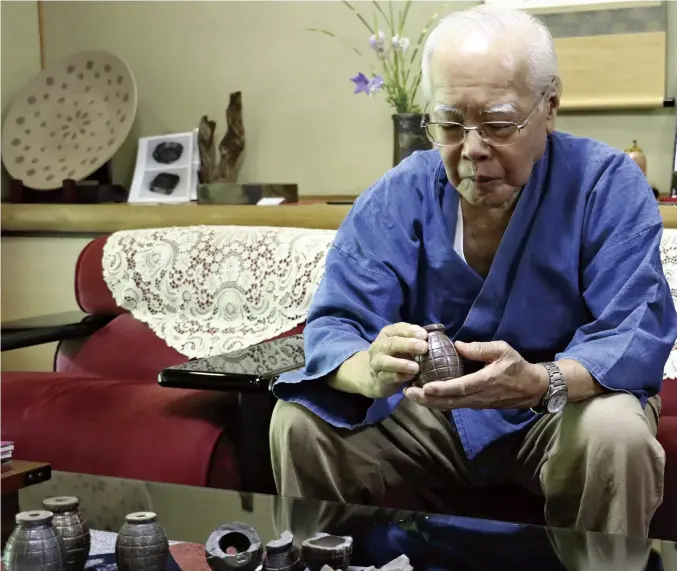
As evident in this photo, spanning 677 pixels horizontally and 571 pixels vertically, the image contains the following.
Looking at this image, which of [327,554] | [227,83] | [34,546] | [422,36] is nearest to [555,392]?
[327,554]

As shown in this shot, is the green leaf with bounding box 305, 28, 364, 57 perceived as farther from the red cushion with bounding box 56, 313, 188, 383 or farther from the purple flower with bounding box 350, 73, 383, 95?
the red cushion with bounding box 56, 313, 188, 383

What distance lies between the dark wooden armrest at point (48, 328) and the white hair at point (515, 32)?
1337 mm

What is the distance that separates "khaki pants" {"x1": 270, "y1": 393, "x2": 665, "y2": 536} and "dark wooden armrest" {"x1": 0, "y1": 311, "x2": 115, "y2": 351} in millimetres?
978

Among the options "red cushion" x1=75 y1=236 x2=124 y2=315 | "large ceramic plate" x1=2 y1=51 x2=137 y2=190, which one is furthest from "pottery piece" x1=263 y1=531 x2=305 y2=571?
"large ceramic plate" x1=2 y1=51 x2=137 y2=190

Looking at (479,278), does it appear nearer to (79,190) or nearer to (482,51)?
(482,51)

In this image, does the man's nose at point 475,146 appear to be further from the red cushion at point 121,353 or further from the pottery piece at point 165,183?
the pottery piece at point 165,183

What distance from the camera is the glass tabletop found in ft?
4.09

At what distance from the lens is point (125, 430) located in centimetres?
214

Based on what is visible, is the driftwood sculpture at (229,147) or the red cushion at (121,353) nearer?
the red cushion at (121,353)

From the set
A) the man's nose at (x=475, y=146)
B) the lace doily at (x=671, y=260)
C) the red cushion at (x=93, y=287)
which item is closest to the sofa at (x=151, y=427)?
the red cushion at (x=93, y=287)

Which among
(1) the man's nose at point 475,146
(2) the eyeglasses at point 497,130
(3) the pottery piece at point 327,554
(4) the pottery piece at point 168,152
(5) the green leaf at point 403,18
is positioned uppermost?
(5) the green leaf at point 403,18

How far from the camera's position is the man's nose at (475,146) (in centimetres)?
151

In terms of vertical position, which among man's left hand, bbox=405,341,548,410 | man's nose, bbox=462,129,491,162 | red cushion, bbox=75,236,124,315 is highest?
man's nose, bbox=462,129,491,162

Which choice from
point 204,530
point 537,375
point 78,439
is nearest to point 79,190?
point 78,439
